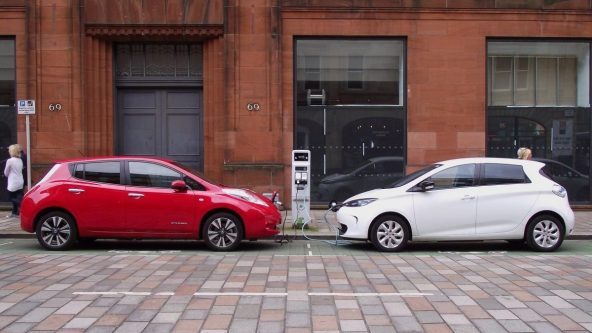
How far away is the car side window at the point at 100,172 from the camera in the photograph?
10.0 m

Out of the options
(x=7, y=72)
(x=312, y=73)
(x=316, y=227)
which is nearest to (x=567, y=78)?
(x=312, y=73)

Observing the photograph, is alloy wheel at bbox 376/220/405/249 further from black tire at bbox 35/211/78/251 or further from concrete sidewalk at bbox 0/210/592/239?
black tire at bbox 35/211/78/251

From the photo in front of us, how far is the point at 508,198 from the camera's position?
387 inches

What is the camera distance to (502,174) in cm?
1004

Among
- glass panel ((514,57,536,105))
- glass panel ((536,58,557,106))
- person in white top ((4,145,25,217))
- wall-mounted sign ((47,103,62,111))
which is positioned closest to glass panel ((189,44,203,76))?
wall-mounted sign ((47,103,62,111))

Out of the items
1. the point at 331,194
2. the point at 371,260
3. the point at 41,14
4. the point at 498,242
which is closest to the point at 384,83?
the point at 331,194

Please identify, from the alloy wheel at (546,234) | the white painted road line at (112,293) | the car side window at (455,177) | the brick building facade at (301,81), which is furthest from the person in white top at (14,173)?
the alloy wheel at (546,234)

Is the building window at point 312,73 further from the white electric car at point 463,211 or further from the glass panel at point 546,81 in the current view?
the white electric car at point 463,211

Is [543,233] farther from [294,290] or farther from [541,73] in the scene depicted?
[541,73]

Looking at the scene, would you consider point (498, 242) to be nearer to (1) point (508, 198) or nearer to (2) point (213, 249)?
(1) point (508, 198)

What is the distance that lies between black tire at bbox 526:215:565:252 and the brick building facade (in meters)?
6.07

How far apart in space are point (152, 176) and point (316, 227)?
4092mm

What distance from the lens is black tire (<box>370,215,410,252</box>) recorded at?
984cm

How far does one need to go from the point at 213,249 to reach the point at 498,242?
5512 millimetres
